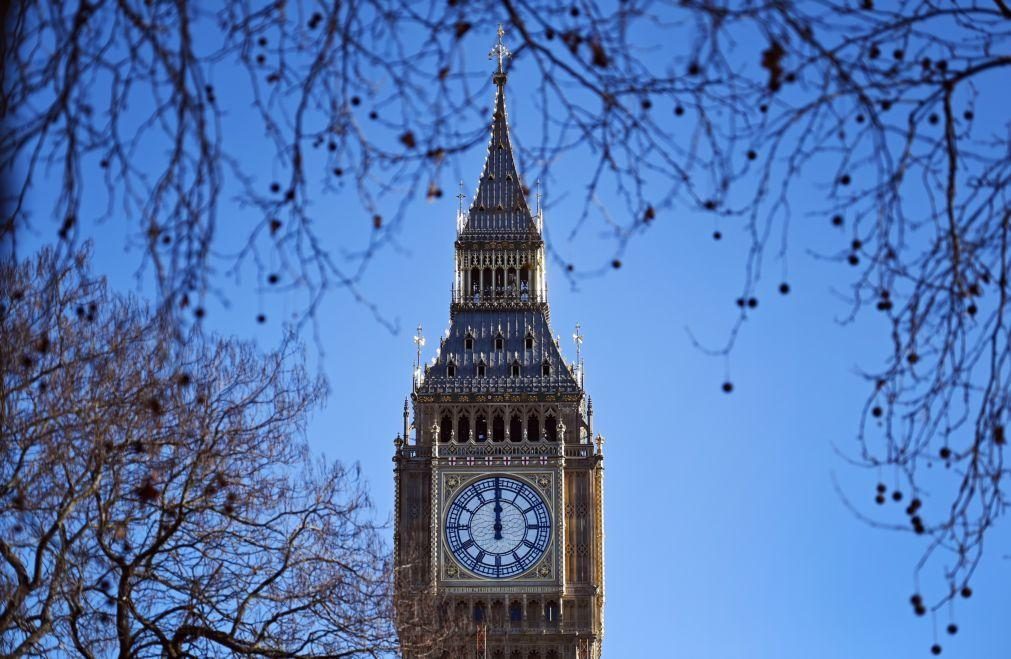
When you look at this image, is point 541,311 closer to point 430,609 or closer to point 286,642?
point 430,609

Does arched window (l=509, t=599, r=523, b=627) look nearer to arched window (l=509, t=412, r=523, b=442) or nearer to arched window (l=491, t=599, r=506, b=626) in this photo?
arched window (l=491, t=599, r=506, b=626)

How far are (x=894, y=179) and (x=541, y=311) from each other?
53.7 meters

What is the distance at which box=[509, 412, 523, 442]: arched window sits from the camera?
61.9m

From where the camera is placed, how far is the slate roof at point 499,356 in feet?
204

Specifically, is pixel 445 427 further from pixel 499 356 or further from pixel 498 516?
pixel 498 516

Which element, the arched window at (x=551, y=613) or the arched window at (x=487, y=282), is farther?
the arched window at (x=487, y=282)

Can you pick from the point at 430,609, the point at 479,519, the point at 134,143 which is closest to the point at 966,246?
the point at 134,143

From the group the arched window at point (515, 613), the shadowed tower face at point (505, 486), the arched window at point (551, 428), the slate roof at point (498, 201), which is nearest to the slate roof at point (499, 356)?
the shadowed tower face at point (505, 486)

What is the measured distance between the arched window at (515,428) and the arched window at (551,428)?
841 mm

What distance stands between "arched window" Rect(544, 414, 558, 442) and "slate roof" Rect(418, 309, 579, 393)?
93cm

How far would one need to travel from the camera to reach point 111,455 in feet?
74.3

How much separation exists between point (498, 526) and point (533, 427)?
376 centimetres

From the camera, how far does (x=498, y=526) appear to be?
60.4m

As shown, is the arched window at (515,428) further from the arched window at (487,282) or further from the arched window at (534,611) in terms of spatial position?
the arched window at (534,611)
